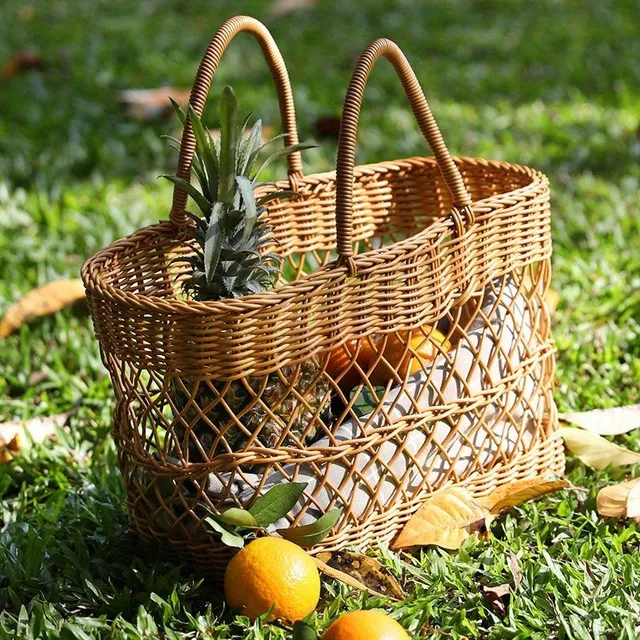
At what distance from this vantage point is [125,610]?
6.13ft

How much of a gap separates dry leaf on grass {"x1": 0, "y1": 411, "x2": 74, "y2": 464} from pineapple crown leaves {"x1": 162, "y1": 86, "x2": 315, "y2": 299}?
79cm

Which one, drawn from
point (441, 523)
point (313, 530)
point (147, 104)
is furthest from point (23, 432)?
point (147, 104)

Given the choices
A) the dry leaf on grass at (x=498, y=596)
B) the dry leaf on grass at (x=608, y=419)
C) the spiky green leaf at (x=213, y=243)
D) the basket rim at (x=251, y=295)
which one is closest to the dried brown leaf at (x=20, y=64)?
the basket rim at (x=251, y=295)

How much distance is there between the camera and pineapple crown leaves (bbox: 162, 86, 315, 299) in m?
1.88

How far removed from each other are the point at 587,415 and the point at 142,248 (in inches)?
45.0

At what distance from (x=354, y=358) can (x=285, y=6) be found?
4709 mm

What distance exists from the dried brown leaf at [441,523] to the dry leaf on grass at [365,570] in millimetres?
97

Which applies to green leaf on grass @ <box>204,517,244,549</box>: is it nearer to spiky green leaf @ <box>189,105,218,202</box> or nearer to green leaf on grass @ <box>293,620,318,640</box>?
green leaf on grass @ <box>293,620,318,640</box>

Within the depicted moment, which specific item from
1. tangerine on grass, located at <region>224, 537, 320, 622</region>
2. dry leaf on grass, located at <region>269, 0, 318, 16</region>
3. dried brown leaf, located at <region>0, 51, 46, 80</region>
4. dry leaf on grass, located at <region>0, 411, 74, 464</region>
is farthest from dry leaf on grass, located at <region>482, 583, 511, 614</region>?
dry leaf on grass, located at <region>269, 0, 318, 16</region>

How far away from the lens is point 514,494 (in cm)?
207

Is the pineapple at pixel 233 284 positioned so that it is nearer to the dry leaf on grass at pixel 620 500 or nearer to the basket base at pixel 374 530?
the basket base at pixel 374 530

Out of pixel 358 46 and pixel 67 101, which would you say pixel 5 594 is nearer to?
pixel 67 101

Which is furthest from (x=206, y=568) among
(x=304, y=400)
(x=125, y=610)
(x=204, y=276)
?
(x=204, y=276)

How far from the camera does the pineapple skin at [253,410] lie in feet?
6.00
